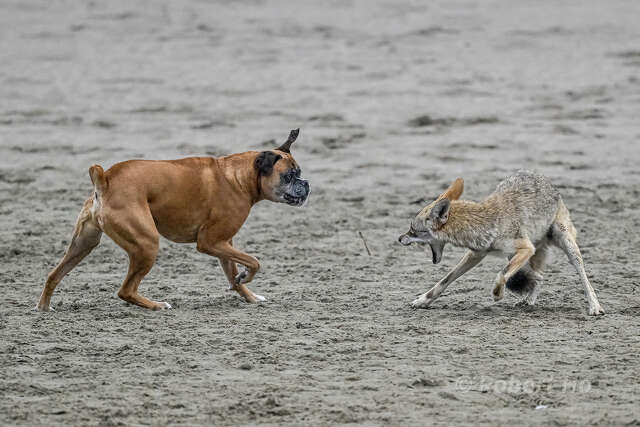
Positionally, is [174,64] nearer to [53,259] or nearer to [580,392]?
[53,259]

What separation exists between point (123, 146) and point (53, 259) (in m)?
4.21

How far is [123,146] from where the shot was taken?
47.4ft

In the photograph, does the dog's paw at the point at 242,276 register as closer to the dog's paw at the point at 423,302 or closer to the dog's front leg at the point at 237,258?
the dog's front leg at the point at 237,258

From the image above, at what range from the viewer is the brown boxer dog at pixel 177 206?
8273mm

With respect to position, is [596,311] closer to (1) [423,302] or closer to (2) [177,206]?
(1) [423,302]

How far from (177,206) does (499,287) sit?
95.5 inches

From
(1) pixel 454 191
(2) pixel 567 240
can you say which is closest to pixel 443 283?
(1) pixel 454 191

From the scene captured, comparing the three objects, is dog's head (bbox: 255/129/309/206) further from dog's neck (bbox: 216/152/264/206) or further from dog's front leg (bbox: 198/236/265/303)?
dog's front leg (bbox: 198/236/265/303)

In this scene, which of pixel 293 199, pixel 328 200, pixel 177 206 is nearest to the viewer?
pixel 177 206

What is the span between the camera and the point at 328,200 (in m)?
12.7

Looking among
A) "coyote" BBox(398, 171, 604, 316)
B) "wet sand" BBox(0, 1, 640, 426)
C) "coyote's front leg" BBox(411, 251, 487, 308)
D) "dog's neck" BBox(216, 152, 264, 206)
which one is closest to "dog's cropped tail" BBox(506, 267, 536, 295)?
"coyote" BBox(398, 171, 604, 316)

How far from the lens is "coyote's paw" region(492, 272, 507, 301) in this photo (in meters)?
8.34

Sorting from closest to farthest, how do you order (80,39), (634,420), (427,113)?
(634,420)
(427,113)
(80,39)

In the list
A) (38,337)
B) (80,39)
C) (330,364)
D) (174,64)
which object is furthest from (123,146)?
(330,364)
